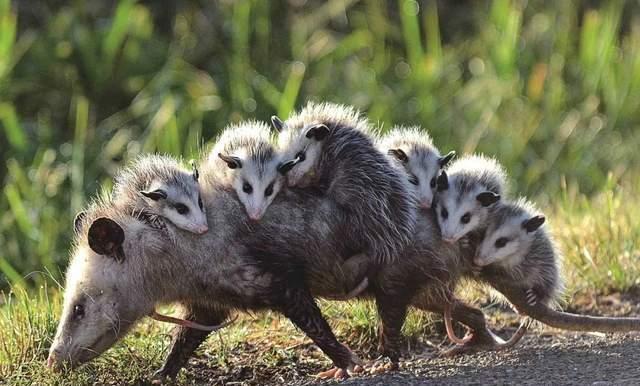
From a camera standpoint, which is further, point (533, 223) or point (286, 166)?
point (533, 223)

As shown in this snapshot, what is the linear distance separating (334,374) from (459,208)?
0.70 metres

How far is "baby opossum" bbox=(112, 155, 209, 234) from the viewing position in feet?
12.8

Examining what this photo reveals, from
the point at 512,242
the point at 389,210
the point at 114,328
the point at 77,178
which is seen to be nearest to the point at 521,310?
the point at 512,242

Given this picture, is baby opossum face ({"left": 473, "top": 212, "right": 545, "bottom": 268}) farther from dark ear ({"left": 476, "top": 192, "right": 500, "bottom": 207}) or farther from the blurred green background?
the blurred green background

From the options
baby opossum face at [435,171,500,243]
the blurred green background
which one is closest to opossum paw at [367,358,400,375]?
baby opossum face at [435,171,500,243]

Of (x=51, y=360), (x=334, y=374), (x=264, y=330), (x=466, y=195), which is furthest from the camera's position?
(x=264, y=330)

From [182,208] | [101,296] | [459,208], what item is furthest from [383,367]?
[101,296]

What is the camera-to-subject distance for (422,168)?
437 cm

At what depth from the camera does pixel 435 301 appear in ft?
14.3

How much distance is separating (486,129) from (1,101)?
2.76 metres

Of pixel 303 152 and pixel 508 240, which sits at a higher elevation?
pixel 303 152

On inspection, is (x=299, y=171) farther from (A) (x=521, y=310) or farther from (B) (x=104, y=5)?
(B) (x=104, y=5)

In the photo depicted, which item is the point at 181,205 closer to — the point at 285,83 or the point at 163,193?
the point at 163,193

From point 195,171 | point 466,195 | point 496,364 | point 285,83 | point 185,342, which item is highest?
point 285,83
